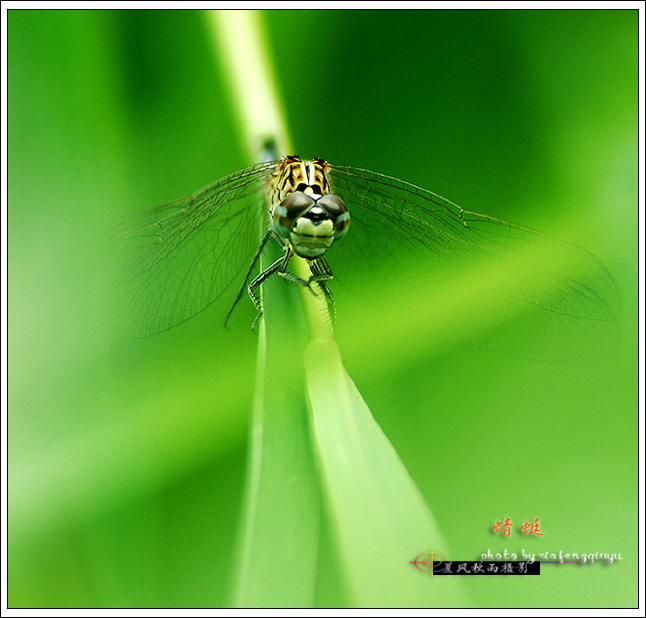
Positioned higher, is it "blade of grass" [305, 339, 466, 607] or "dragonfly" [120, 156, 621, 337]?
"dragonfly" [120, 156, 621, 337]

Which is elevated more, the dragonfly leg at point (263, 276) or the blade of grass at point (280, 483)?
the dragonfly leg at point (263, 276)

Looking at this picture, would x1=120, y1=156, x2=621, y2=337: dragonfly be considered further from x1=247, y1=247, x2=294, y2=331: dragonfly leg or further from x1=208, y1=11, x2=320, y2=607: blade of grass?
x1=208, y1=11, x2=320, y2=607: blade of grass

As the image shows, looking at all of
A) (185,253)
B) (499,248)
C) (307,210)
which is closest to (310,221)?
(307,210)

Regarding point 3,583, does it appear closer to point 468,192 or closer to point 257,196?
point 257,196

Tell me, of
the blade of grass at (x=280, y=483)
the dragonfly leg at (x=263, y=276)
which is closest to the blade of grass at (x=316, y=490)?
the blade of grass at (x=280, y=483)

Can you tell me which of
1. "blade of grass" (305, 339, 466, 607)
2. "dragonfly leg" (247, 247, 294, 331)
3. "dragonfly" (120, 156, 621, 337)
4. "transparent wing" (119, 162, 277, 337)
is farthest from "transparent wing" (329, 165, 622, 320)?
"blade of grass" (305, 339, 466, 607)

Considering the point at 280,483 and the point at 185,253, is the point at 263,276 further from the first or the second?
the point at 280,483

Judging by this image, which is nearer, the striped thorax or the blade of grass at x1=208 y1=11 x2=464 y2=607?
the blade of grass at x1=208 y1=11 x2=464 y2=607

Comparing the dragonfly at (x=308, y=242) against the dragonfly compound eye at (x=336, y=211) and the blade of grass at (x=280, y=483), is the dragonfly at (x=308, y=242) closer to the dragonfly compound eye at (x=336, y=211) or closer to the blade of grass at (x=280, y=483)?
the dragonfly compound eye at (x=336, y=211)

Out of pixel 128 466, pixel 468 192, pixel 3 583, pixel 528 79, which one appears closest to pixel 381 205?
pixel 468 192
